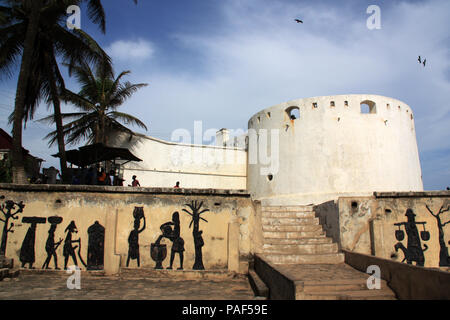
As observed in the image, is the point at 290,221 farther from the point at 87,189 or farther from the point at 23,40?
the point at 23,40

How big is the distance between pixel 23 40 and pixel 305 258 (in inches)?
487

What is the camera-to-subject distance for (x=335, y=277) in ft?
20.4

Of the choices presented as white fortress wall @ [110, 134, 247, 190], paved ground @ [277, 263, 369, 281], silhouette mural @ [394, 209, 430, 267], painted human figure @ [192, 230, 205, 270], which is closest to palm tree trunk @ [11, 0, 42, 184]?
painted human figure @ [192, 230, 205, 270]

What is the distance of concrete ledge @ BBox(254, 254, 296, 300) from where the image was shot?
15.5 feet

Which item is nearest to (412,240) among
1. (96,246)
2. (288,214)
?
(288,214)

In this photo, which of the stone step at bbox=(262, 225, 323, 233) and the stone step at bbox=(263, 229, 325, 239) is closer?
the stone step at bbox=(263, 229, 325, 239)

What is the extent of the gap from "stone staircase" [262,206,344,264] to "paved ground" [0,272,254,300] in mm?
1190

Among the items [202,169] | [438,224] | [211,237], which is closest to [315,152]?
[202,169]

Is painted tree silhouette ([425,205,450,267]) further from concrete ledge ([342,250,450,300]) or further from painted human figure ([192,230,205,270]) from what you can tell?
painted human figure ([192,230,205,270])

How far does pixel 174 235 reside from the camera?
8.39 meters

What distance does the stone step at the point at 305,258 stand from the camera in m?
7.80

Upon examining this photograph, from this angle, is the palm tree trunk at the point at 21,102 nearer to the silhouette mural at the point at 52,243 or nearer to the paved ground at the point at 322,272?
the silhouette mural at the point at 52,243

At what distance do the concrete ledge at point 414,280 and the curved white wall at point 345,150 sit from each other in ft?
30.9
